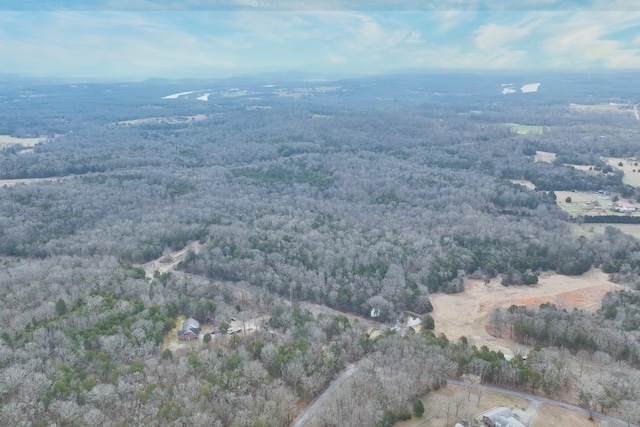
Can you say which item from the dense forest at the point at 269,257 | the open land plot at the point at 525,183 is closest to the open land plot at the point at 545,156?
the dense forest at the point at 269,257

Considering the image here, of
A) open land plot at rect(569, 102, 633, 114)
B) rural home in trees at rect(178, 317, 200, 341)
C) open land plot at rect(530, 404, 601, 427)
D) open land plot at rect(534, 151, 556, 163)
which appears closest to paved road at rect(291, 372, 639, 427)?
open land plot at rect(530, 404, 601, 427)

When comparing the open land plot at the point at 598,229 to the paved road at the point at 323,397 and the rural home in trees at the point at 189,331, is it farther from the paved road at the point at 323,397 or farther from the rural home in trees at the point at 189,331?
the rural home in trees at the point at 189,331

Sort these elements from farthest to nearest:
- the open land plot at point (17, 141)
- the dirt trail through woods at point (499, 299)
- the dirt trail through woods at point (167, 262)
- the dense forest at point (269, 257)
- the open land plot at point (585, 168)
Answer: the open land plot at point (17, 141)
the open land plot at point (585, 168)
the dirt trail through woods at point (167, 262)
the dirt trail through woods at point (499, 299)
the dense forest at point (269, 257)

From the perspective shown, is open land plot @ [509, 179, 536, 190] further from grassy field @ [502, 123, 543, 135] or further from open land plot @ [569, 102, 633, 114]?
open land plot @ [569, 102, 633, 114]

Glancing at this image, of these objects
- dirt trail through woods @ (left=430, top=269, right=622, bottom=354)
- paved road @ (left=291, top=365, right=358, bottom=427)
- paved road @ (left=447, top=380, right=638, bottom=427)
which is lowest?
dirt trail through woods @ (left=430, top=269, right=622, bottom=354)

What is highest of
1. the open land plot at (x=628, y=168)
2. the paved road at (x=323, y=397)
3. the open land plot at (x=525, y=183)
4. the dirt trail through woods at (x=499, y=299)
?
the open land plot at (x=628, y=168)

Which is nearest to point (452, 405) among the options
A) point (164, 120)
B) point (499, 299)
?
point (499, 299)
